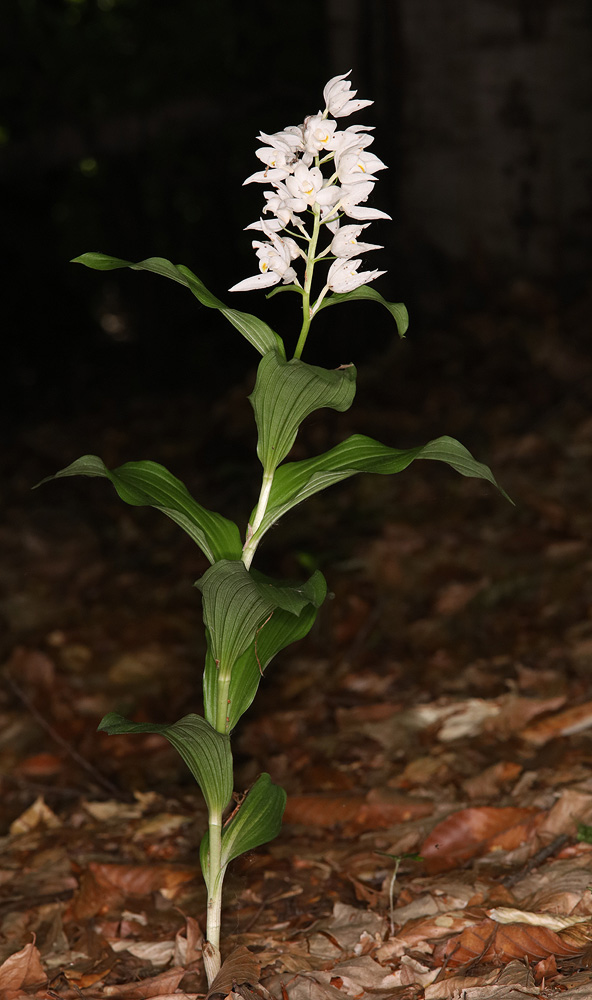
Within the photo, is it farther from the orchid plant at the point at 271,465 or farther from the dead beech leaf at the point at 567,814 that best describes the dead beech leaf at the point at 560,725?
the orchid plant at the point at 271,465

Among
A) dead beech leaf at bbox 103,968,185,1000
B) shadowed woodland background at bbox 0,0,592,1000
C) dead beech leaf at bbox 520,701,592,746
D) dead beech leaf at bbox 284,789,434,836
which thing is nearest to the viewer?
dead beech leaf at bbox 103,968,185,1000

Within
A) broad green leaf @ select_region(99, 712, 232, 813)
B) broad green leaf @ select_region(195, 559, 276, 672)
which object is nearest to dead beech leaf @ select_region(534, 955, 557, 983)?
broad green leaf @ select_region(99, 712, 232, 813)

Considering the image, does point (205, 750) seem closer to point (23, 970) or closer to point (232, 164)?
point (23, 970)

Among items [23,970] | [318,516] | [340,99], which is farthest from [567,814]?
[318,516]

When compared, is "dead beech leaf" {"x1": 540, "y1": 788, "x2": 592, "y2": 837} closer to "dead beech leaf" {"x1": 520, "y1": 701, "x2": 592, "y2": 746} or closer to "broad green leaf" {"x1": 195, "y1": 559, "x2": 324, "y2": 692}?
"dead beech leaf" {"x1": 520, "y1": 701, "x2": 592, "y2": 746}

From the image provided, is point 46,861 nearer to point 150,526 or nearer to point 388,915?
point 388,915

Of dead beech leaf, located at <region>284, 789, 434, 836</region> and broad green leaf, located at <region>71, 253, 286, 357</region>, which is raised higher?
broad green leaf, located at <region>71, 253, 286, 357</region>
